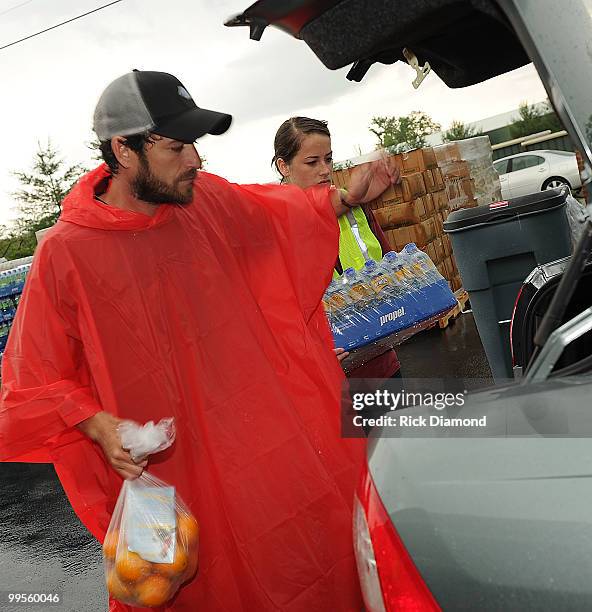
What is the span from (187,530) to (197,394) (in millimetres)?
475

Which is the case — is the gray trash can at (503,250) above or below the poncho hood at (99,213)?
below

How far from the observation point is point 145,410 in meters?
2.96

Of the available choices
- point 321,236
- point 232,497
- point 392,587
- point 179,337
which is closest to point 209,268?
point 179,337

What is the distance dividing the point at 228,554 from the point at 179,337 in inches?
30.7

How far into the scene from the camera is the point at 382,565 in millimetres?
1462

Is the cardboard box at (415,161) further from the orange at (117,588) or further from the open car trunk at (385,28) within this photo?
the open car trunk at (385,28)

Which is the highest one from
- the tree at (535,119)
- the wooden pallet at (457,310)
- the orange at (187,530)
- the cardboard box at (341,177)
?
the tree at (535,119)

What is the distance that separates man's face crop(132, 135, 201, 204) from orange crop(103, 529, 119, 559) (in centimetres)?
112

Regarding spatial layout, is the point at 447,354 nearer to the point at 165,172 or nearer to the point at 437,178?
the point at 437,178

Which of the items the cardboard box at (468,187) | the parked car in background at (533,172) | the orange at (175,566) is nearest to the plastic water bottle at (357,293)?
the orange at (175,566)

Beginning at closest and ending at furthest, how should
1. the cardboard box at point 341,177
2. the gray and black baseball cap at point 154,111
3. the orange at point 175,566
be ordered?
the orange at point 175,566 < the gray and black baseball cap at point 154,111 < the cardboard box at point 341,177

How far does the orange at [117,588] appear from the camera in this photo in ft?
8.79

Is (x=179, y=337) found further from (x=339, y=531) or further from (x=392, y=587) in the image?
(x=392, y=587)

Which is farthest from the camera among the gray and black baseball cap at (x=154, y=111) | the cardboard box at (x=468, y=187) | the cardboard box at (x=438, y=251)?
the cardboard box at (x=468, y=187)
